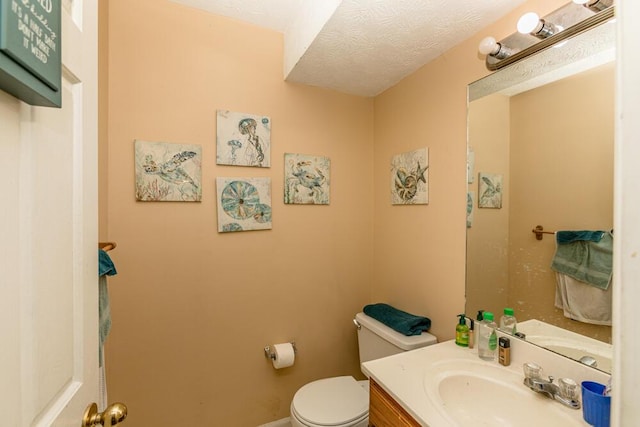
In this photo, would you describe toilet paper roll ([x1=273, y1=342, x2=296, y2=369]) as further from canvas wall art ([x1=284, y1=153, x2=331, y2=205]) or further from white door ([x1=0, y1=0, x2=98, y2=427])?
white door ([x1=0, y1=0, x2=98, y2=427])

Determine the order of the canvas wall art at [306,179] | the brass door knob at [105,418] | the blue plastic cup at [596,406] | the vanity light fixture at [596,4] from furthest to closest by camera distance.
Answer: the canvas wall art at [306,179] < the vanity light fixture at [596,4] < the blue plastic cup at [596,406] < the brass door knob at [105,418]

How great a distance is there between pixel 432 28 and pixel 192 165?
4.28 feet

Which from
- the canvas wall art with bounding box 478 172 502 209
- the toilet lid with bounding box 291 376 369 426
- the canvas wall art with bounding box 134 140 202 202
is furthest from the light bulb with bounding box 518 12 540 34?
the toilet lid with bounding box 291 376 369 426

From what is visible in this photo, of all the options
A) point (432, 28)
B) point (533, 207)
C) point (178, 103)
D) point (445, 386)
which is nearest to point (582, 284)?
point (533, 207)

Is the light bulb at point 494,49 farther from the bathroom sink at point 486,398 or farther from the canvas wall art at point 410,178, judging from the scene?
the bathroom sink at point 486,398

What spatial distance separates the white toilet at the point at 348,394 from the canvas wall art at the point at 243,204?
86 centimetres

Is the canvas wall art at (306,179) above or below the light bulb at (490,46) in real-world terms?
below

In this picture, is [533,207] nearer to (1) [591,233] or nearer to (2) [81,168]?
(1) [591,233]

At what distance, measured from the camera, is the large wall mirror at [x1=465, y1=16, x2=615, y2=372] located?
922 millimetres

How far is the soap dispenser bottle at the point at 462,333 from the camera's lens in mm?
1247

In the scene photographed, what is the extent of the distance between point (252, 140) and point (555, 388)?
164cm

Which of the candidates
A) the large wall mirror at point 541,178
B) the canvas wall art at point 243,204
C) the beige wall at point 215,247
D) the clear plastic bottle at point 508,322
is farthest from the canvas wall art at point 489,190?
the canvas wall art at point 243,204

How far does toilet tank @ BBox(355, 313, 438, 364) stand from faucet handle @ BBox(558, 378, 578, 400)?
56cm

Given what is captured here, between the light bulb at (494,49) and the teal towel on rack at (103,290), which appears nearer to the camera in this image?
the teal towel on rack at (103,290)
